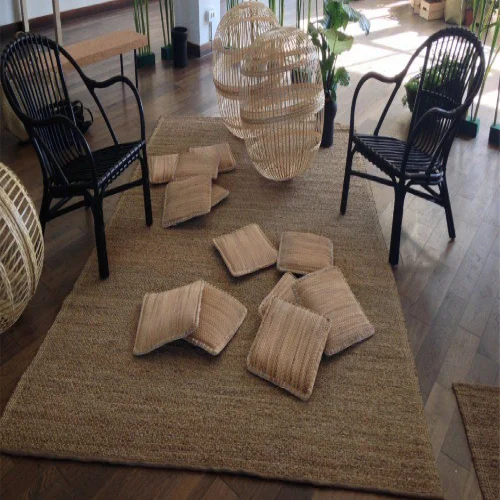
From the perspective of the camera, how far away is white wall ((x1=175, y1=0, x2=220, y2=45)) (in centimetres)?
470

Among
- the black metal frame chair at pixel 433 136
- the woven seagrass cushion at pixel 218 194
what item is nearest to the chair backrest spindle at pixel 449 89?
the black metal frame chair at pixel 433 136

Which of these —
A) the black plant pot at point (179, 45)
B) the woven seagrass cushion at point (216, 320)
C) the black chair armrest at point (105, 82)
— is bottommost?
the woven seagrass cushion at point (216, 320)

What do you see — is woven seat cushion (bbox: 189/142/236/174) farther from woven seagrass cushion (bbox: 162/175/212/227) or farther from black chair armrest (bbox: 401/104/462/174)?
black chair armrest (bbox: 401/104/462/174)

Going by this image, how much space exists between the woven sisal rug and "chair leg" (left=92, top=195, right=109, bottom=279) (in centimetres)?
6

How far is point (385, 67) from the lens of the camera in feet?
15.5

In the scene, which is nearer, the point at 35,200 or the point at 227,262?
the point at 227,262

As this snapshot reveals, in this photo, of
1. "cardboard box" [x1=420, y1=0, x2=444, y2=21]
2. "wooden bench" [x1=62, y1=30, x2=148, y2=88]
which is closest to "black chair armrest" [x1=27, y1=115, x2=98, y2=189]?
"wooden bench" [x1=62, y1=30, x2=148, y2=88]

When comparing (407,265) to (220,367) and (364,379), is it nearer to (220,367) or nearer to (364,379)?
(364,379)

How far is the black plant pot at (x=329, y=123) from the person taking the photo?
3.26 m

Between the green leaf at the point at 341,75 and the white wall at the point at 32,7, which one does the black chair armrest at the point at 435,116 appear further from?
the white wall at the point at 32,7

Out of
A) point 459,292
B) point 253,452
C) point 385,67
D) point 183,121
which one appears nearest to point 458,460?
point 253,452

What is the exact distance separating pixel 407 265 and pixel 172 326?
1169mm

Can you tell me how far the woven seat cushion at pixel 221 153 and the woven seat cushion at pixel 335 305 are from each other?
3.66ft

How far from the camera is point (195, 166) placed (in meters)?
3.11
